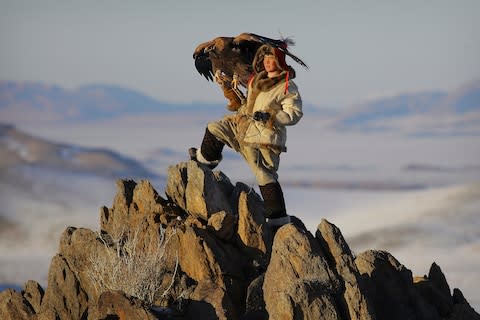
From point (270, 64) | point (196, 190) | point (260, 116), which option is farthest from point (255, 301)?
point (270, 64)

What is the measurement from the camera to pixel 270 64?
17.8 m

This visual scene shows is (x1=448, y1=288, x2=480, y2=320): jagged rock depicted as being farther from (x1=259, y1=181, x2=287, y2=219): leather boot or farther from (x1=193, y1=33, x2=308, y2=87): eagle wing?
(x1=193, y1=33, x2=308, y2=87): eagle wing

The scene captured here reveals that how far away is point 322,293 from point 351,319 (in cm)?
52

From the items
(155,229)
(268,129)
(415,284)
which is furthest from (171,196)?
(415,284)

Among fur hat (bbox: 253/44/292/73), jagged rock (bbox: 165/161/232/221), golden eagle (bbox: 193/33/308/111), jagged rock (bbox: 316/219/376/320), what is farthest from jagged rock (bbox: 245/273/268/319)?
fur hat (bbox: 253/44/292/73)

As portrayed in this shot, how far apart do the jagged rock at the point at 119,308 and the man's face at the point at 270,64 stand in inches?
170

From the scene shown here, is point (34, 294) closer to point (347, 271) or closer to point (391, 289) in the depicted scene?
point (347, 271)

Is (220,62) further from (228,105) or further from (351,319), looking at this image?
(351,319)

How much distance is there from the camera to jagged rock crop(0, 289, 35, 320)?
1827 centimetres

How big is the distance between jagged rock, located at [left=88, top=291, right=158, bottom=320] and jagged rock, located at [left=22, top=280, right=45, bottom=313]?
252 centimetres

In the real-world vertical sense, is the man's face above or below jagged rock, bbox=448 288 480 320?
above

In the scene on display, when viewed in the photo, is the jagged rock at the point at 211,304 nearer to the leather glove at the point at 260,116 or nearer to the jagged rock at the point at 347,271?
the jagged rock at the point at 347,271

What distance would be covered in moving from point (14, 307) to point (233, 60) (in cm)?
527

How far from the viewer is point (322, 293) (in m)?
15.3
